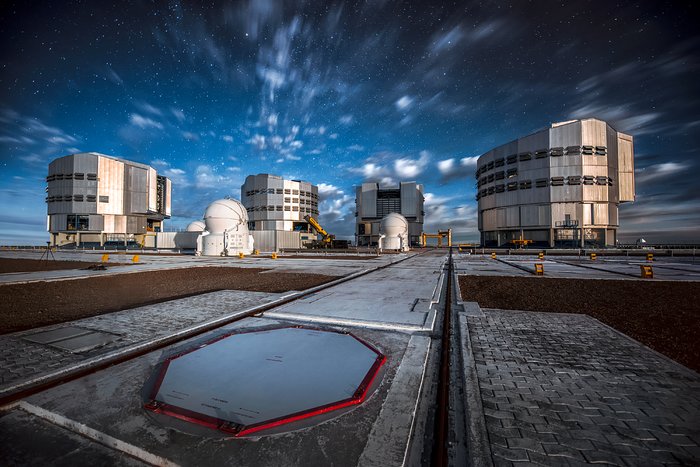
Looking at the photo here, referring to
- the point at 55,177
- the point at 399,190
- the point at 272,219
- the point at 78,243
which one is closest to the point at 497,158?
the point at 399,190

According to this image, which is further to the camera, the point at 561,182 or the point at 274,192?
the point at 274,192

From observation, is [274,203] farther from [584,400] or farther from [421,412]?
[584,400]

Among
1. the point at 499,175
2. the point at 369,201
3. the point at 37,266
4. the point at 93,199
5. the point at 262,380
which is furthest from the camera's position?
the point at 369,201

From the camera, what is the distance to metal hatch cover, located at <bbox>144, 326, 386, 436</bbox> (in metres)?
2.08

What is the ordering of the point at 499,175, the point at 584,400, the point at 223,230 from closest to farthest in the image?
the point at 584,400
the point at 223,230
the point at 499,175

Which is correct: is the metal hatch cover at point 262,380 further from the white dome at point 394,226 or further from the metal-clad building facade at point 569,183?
the metal-clad building facade at point 569,183

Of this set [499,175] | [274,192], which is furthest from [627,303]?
[274,192]

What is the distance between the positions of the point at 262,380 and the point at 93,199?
65775 millimetres

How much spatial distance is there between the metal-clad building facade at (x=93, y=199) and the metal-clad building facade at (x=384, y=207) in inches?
1822

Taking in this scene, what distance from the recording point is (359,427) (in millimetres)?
1960

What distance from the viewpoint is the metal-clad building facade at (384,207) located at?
63.5 metres

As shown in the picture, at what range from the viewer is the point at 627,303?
6473 mm

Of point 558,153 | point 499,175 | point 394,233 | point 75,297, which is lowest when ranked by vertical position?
point 75,297

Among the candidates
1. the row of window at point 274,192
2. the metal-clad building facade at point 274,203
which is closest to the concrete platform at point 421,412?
the metal-clad building facade at point 274,203
